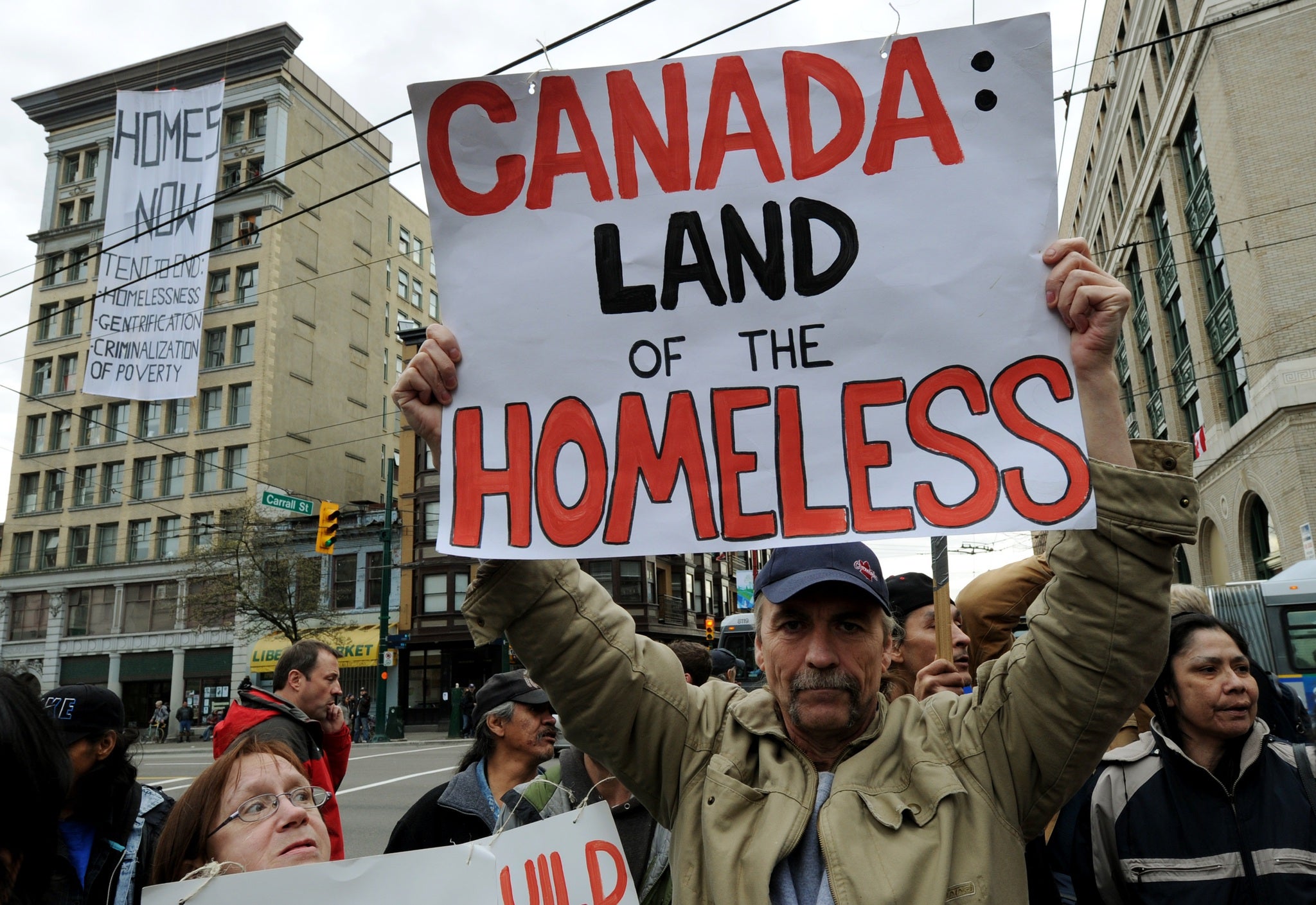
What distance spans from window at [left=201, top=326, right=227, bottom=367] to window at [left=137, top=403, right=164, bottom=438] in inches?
110

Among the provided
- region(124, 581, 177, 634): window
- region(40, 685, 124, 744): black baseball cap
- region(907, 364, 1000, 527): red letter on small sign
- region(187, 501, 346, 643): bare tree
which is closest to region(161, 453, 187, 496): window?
region(124, 581, 177, 634): window

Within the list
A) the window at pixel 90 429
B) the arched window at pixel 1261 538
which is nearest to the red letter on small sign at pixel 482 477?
the arched window at pixel 1261 538

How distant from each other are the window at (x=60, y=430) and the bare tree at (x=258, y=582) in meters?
13.0

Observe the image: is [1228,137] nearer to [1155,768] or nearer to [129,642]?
[1155,768]

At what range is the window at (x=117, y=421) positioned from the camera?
43250 mm

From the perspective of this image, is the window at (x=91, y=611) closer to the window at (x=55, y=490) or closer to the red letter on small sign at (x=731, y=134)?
the window at (x=55, y=490)

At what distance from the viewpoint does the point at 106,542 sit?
43500 millimetres

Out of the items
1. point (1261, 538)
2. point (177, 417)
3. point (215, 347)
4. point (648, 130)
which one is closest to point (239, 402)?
point (215, 347)

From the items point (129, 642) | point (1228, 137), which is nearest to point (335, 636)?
point (129, 642)

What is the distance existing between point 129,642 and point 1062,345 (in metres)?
46.9

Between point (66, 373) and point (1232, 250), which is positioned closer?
point (1232, 250)

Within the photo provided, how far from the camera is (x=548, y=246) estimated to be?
2.32m

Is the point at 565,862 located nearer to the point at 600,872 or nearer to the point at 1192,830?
the point at 600,872

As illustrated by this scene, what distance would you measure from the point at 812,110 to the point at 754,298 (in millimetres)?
493
